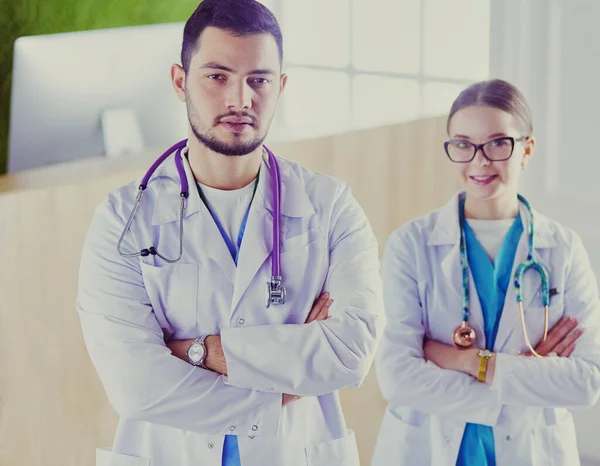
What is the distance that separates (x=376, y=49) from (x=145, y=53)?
1570mm

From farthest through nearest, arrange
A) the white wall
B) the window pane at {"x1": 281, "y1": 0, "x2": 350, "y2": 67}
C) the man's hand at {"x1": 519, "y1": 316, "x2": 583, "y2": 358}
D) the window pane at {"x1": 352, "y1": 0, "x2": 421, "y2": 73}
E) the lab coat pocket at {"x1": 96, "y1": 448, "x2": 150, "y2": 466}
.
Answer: the window pane at {"x1": 281, "y1": 0, "x2": 350, "y2": 67} < the window pane at {"x1": 352, "y1": 0, "x2": 421, "y2": 73} < the white wall < the man's hand at {"x1": 519, "y1": 316, "x2": 583, "y2": 358} < the lab coat pocket at {"x1": 96, "y1": 448, "x2": 150, "y2": 466}

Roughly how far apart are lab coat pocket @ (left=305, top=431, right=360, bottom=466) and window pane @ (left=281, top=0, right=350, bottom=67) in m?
2.38

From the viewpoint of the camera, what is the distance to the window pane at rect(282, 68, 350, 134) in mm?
4043

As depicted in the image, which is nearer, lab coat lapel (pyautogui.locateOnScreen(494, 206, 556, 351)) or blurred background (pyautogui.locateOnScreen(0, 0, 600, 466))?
blurred background (pyautogui.locateOnScreen(0, 0, 600, 466))

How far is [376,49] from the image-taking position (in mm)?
3832

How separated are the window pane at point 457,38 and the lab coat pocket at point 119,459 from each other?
2.01 metres

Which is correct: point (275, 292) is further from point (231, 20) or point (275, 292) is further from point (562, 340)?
point (562, 340)

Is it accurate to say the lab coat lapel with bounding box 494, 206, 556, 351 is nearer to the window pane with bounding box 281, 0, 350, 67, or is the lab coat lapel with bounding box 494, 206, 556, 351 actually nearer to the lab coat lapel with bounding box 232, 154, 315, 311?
the lab coat lapel with bounding box 232, 154, 315, 311

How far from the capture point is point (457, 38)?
3.44 metres

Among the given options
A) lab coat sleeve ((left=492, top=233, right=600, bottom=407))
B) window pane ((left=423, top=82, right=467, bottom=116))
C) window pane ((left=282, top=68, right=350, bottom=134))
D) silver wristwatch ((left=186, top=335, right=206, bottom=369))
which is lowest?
lab coat sleeve ((left=492, top=233, right=600, bottom=407))

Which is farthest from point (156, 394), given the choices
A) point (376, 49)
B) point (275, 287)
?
point (376, 49)

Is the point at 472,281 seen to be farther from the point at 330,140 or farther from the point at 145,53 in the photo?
the point at 145,53

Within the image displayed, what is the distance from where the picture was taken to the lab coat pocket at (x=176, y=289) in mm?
1803

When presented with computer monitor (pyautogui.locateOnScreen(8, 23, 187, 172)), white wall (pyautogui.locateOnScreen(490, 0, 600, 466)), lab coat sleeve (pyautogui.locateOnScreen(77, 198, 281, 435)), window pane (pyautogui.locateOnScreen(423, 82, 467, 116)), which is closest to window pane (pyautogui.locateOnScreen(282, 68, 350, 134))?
window pane (pyautogui.locateOnScreen(423, 82, 467, 116))
